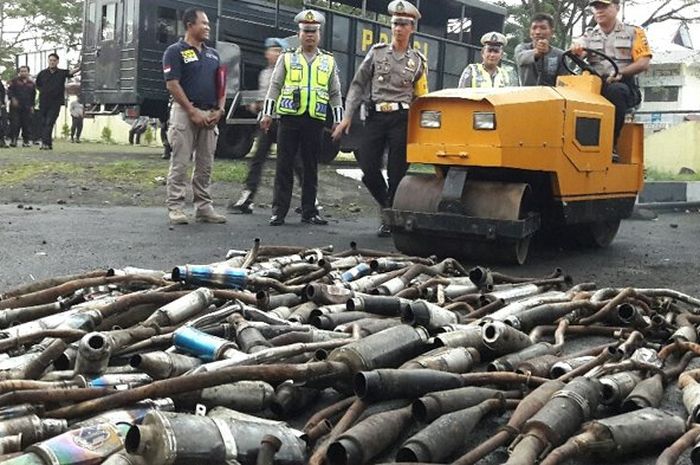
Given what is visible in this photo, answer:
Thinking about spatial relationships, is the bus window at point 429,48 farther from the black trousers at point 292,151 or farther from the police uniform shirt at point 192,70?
the police uniform shirt at point 192,70

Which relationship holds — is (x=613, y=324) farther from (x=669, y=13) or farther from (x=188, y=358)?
(x=669, y=13)

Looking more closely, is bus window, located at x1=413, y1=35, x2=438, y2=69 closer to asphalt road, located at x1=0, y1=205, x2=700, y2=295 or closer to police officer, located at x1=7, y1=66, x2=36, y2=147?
asphalt road, located at x1=0, y1=205, x2=700, y2=295

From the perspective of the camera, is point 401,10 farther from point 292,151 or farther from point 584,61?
point 292,151

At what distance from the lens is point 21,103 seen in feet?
71.6

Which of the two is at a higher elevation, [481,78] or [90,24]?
[90,24]

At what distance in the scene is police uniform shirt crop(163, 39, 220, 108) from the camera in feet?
28.3

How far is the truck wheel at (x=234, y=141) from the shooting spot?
16.8 meters

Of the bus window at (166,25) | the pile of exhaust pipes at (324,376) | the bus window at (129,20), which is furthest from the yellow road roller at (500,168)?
the bus window at (129,20)

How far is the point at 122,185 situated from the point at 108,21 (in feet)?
21.2

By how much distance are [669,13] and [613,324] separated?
25.1 m

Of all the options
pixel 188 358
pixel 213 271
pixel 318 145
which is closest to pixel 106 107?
pixel 318 145

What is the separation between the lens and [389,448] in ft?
8.94

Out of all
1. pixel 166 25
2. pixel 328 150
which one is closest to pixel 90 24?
pixel 166 25

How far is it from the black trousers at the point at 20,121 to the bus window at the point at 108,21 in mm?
5155
